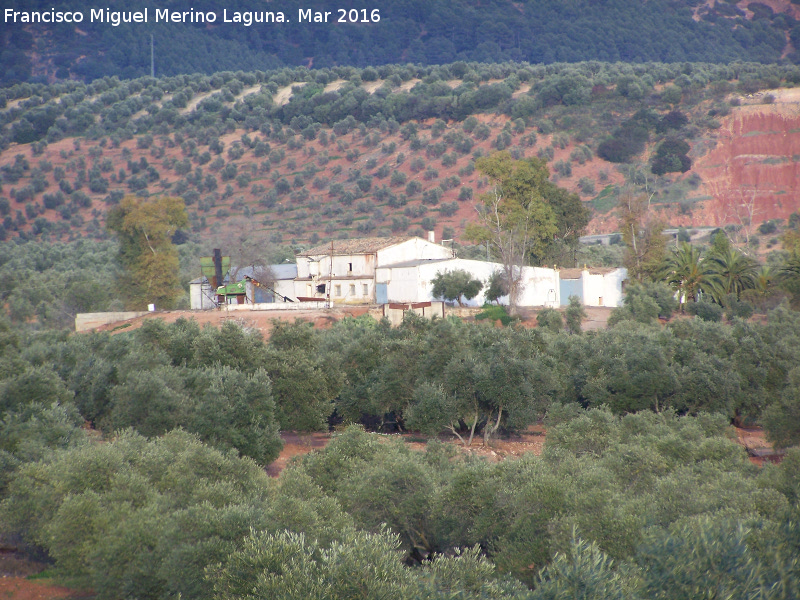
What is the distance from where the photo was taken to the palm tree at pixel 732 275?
154ft

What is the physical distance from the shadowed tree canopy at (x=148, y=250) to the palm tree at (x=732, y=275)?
32550 mm

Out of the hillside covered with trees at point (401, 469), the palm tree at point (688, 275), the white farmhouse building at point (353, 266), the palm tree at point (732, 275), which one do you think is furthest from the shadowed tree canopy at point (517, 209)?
the hillside covered with trees at point (401, 469)

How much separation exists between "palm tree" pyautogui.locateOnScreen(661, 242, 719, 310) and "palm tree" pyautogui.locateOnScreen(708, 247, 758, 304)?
0.89 ft

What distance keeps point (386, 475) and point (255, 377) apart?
9396mm

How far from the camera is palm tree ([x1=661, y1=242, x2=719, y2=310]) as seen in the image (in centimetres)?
4697

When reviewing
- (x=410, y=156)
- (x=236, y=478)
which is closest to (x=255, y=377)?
(x=236, y=478)

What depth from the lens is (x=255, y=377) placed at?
80.0 feet

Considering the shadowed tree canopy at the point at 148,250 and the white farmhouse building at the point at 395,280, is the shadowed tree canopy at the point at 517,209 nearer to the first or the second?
the white farmhouse building at the point at 395,280

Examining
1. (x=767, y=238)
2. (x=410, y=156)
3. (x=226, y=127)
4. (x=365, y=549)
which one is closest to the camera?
(x=365, y=549)

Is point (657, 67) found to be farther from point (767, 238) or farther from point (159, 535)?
point (159, 535)

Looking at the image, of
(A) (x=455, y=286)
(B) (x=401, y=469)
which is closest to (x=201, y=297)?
(A) (x=455, y=286)

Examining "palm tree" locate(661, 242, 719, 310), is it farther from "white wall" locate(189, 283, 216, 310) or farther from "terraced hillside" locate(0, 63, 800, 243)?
"terraced hillside" locate(0, 63, 800, 243)

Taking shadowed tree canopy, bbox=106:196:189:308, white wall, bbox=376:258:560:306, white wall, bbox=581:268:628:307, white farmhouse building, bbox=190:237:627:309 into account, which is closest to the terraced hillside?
shadowed tree canopy, bbox=106:196:189:308

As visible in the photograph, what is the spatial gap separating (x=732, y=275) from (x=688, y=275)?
7.86 ft
